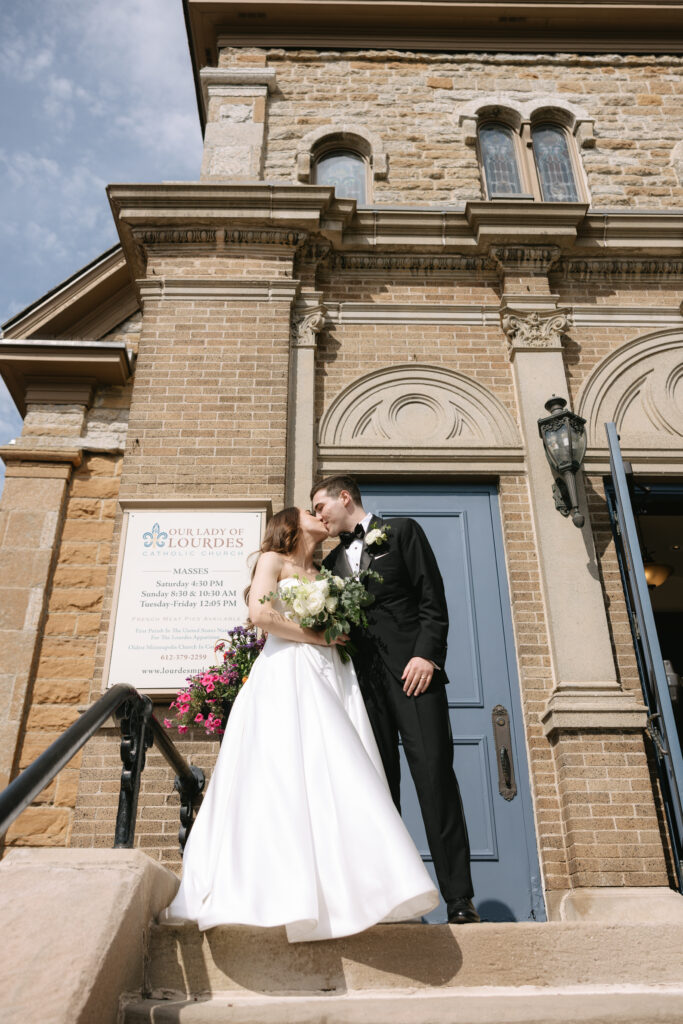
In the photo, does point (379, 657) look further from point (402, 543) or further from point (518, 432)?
point (518, 432)

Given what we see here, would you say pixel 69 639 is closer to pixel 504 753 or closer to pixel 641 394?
pixel 504 753

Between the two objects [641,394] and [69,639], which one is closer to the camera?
[69,639]

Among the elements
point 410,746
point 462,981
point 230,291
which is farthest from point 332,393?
point 462,981

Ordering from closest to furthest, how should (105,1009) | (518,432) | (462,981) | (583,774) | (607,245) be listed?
1. (105,1009)
2. (462,981)
3. (583,774)
4. (518,432)
5. (607,245)

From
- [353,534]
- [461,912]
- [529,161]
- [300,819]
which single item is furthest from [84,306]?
[461,912]

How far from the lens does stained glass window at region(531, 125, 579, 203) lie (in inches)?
355

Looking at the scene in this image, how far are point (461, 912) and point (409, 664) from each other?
41.5 inches

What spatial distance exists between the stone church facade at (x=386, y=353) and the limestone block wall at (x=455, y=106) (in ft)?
0.11

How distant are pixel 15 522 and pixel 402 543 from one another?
4.01 m

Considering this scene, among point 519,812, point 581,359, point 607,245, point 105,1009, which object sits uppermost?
point 607,245

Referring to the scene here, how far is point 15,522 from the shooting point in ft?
22.4

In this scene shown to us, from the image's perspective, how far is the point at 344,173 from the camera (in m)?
9.08

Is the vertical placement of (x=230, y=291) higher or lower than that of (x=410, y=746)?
higher

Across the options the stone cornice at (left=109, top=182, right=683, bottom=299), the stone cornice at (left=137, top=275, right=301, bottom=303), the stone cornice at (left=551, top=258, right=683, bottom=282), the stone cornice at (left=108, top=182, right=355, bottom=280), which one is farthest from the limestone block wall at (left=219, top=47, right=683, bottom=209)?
the stone cornice at (left=137, top=275, right=301, bottom=303)
